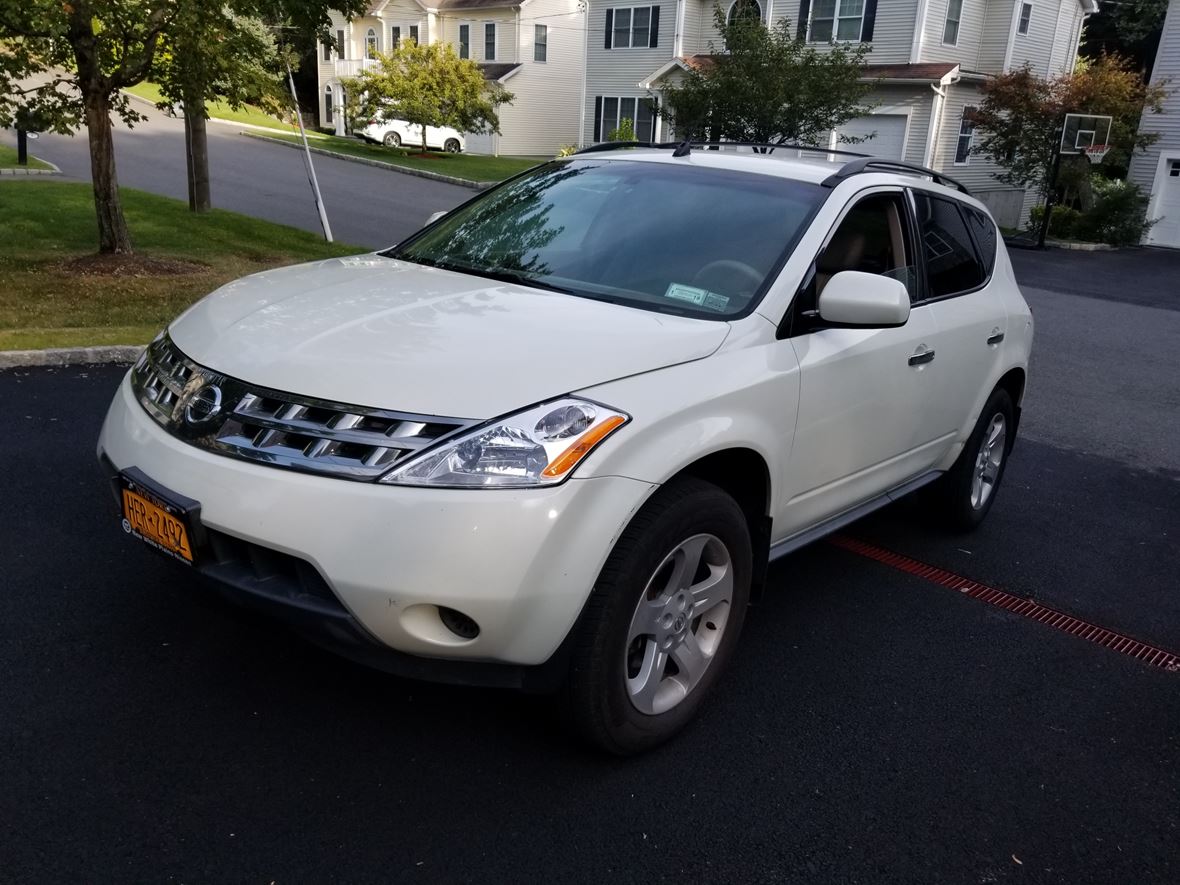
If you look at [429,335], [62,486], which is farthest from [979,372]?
[62,486]

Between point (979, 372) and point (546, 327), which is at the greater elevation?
point (546, 327)

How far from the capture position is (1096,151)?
23.6 metres

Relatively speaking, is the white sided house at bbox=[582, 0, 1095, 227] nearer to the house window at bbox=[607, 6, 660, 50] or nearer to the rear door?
the house window at bbox=[607, 6, 660, 50]

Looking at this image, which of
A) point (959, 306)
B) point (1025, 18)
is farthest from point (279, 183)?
point (1025, 18)

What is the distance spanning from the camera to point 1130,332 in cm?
1305

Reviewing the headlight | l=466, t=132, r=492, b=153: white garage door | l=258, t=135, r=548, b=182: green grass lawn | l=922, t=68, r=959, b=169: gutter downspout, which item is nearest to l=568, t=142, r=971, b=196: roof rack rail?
the headlight

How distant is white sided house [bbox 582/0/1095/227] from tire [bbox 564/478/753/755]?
20977 millimetres

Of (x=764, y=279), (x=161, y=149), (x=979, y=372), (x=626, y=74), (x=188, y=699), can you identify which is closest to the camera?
(x=188, y=699)

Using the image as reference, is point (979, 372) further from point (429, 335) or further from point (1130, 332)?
point (1130, 332)

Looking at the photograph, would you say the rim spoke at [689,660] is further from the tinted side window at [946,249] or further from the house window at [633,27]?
the house window at [633,27]

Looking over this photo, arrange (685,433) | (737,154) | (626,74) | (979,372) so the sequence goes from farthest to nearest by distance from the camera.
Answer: (626,74)
(979,372)
(737,154)
(685,433)

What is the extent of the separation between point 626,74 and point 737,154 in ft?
106

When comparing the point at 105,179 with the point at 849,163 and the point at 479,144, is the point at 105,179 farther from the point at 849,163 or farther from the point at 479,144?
the point at 479,144

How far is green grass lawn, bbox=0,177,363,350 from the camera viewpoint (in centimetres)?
810
